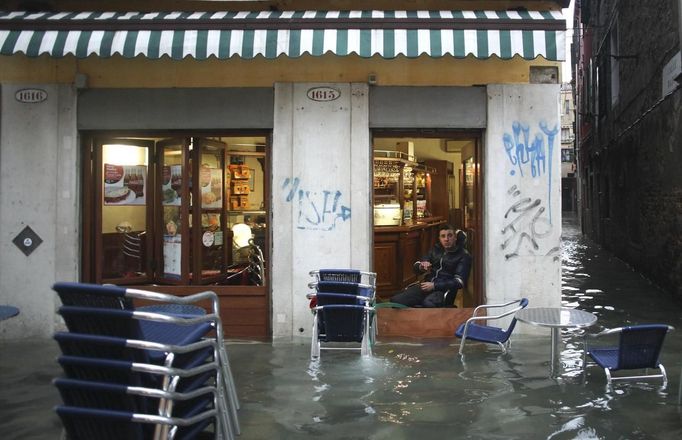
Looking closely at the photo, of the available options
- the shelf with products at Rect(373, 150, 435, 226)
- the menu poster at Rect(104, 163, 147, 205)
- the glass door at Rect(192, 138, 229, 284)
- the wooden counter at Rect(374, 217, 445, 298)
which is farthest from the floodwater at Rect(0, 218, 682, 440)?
the shelf with products at Rect(373, 150, 435, 226)

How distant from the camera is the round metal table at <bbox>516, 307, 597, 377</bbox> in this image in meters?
5.88

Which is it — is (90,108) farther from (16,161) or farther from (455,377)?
(455,377)

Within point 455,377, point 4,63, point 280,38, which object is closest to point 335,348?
point 455,377

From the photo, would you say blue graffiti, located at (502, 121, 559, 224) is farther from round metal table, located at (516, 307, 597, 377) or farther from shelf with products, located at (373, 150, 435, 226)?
shelf with products, located at (373, 150, 435, 226)

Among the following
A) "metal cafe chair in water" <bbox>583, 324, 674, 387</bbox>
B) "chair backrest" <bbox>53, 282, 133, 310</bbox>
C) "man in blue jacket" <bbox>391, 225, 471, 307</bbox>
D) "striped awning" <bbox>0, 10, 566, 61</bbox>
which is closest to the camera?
"chair backrest" <bbox>53, 282, 133, 310</bbox>

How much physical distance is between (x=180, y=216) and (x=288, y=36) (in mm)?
2838

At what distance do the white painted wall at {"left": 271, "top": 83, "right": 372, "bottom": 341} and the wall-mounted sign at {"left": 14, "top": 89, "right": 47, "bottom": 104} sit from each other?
3.06 m

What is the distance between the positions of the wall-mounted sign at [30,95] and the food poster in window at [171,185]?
1.78m

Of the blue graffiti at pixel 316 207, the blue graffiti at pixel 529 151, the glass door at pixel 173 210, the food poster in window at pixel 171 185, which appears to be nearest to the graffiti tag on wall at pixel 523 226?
the blue graffiti at pixel 529 151

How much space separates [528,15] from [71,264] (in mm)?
6501

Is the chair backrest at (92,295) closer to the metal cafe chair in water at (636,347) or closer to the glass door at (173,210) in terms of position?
the metal cafe chair in water at (636,347)

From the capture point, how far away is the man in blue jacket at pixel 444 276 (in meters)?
7.94

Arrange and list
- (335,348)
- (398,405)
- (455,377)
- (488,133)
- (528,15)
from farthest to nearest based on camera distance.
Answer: (488,133) < (528,15) < (335,348) < (455,377) < (398,405)

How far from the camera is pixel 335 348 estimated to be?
6.86 meters
